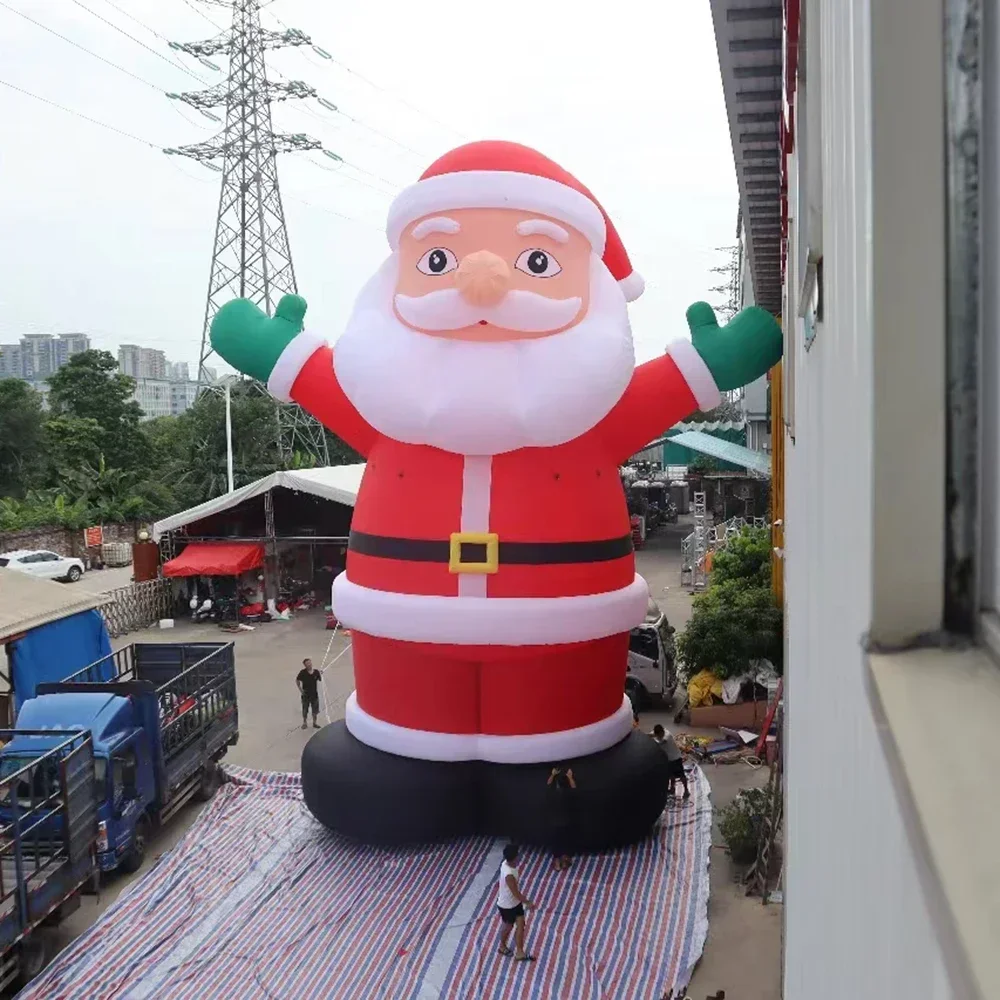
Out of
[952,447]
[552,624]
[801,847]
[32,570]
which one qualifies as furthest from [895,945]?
[32,570]

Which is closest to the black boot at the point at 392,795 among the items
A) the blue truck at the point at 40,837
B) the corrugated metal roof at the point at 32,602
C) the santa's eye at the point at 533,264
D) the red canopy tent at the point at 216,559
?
the blue truck at the point at 40,837

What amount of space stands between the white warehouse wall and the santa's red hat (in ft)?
17.3

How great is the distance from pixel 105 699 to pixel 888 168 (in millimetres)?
8970

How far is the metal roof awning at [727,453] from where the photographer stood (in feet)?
98.9

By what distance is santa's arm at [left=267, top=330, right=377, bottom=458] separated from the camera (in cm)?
886

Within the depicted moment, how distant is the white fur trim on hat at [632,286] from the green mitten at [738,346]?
729 millimetres

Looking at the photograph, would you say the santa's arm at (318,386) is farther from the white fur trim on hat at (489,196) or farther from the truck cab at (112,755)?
the truck cab at (112,755)

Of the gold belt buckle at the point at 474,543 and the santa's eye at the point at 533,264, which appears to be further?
the santa's eye at the point at 533,264

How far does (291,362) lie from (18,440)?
1123 inches

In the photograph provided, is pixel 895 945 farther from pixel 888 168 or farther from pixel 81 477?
pixel 81 477

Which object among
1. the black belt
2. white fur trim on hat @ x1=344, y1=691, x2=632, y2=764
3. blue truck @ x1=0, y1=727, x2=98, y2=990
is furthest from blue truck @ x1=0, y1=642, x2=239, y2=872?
the black belt

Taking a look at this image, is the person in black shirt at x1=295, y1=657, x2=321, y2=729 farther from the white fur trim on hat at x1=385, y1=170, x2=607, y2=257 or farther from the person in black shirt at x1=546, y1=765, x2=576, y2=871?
the white fur trim on hat at x1=385, y1=170, x2=607, y2=257

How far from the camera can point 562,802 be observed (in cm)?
802

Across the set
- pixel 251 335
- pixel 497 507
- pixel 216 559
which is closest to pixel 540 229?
pixel 497 507
